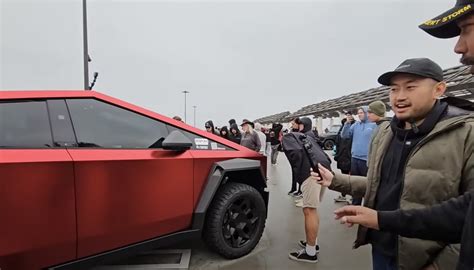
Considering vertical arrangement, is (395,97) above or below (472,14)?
below

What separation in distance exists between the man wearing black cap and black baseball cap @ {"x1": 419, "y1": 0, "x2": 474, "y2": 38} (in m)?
0.27

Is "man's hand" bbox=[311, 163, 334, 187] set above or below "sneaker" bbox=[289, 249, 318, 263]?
above

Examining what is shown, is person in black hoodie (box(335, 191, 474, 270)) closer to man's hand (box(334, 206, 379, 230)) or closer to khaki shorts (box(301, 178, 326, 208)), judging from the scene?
man's hand (box(334, 206, 379, 230))

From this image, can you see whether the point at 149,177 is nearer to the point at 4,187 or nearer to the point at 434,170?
the point at 4,187

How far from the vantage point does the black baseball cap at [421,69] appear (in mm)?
1430

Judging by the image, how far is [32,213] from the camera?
6.01 feet

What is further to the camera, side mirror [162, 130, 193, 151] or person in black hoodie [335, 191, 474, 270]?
side mirror [162, 130, 193, 151]

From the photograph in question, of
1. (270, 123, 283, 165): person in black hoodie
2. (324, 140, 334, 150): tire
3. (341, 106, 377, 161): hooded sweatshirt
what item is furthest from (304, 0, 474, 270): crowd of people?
(324, 140, 334, 150): tire

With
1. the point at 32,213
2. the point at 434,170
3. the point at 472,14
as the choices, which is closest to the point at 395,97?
the point at 434,170

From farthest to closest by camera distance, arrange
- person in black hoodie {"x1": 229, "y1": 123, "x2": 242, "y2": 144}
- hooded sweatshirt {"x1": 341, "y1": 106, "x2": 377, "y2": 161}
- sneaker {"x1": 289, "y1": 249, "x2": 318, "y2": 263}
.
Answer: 1. person in black hoodie {"x1": 229, "y1": 123, "x2": 242, "y2": 144}
2. hooded sweatshirt {"x1": 341, "y1": 106, "x2": 377, "y2": 161}
3. sneaker {"x1": 289, "y1": 249, "x2": 318, "y2": 263}

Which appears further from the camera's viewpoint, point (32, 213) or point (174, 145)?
point (174, 145)

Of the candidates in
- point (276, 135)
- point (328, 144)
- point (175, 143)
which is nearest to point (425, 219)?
point (175, 143)

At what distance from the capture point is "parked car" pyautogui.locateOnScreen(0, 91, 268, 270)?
72.1 inches

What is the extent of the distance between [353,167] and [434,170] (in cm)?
348
